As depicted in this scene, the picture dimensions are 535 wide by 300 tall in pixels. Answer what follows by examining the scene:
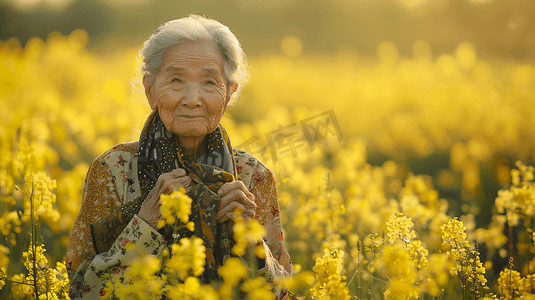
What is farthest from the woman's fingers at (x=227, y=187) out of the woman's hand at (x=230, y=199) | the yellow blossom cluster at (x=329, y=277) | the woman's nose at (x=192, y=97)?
the yellow blossom cluster at (x=329, y=277)

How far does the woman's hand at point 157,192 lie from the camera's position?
1584 millimetres

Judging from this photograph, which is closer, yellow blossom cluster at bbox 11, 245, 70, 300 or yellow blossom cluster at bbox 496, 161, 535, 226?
yellow blossom cluster at bbox 11, 245, 70, 300

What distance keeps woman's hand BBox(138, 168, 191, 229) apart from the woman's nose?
30 cm

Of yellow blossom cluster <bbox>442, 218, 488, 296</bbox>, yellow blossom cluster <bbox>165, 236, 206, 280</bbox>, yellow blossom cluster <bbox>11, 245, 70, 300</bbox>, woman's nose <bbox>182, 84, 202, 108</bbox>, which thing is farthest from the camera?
yellow blossom cluster <bbox>11, 245, 70, 300</bbox>

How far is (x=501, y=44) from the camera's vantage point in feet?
29.2

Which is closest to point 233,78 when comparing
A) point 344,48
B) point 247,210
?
point 247,210

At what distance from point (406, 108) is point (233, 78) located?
8.13 metres

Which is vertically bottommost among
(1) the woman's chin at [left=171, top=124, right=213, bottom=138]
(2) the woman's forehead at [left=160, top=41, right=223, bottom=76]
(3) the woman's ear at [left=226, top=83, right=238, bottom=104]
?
(1) the woman's chin at [left=171, top=124, right=213, bottom=138]

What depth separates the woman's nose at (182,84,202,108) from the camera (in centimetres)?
174

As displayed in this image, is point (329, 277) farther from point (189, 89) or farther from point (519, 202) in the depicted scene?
point (519, 202)

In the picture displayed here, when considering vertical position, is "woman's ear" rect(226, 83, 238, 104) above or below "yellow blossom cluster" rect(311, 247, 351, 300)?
above

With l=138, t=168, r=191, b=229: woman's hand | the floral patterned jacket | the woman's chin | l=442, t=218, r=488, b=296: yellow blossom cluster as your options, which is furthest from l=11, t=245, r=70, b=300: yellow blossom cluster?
l=442, t=218, r=488, b=296: yellow blossom cluster

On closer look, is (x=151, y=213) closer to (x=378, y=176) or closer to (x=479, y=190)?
(x=378, y=176)

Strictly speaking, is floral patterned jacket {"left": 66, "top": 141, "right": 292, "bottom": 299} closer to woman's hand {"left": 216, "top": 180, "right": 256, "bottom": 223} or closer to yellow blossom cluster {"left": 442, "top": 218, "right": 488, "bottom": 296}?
woman's hand {"left": 216, "top": 180, "right": 256, "bottom": 223}
